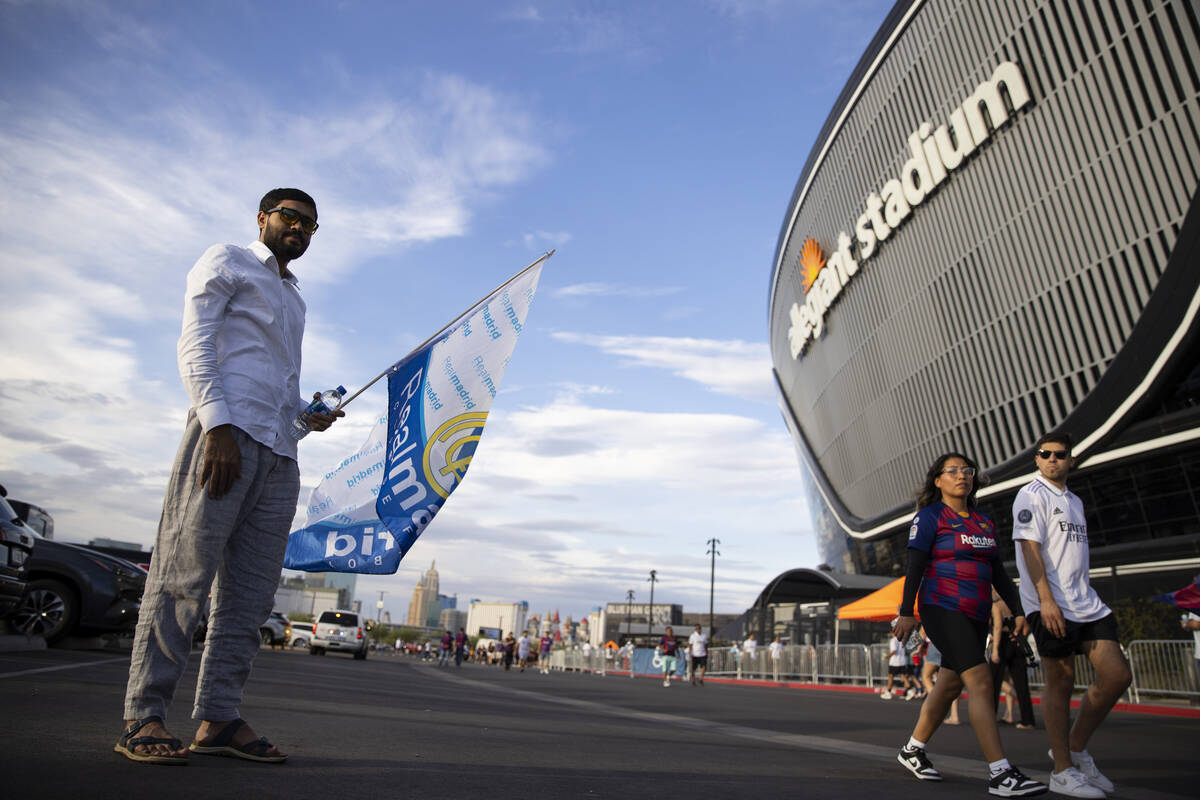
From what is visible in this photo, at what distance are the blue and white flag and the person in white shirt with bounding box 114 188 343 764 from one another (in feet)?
5.36

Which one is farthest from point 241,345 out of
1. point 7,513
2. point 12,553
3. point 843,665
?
point 843,665

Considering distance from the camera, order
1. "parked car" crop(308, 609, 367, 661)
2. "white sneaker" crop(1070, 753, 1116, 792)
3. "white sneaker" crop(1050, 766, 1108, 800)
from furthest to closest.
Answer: "parked car" crop(308, 609, 367, 661) → "white sneaker" crop(1070, 753, 1116, 792) → "white sneaker" crop(1050, 766, 1108, 800)

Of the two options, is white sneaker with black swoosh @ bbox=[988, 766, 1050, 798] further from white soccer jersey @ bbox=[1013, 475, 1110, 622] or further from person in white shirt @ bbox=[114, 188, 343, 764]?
person in white shirt @ bbox=[114, 188, 343, 764]

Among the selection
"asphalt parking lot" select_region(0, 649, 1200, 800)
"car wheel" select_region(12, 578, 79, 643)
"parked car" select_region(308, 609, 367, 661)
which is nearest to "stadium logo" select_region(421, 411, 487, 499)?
"asphalt parking lot" select_region(0, 649, 1200, 800)

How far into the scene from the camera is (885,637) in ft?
91.9

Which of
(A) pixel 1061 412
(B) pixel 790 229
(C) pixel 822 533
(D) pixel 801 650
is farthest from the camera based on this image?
(C) pixel 822 533

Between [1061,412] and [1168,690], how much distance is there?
15977 millimetres

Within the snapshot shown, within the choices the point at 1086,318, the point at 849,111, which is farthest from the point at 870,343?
the point at 1086,318

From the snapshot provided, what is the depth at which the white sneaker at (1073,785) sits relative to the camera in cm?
427

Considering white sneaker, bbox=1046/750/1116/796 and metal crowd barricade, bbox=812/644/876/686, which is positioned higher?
metal crowd barricade, bbox=812/644/876/686

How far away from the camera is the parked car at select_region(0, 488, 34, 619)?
26.8 feet

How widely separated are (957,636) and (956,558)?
1.28 feet

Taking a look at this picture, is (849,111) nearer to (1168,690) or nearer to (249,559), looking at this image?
(1168,690)

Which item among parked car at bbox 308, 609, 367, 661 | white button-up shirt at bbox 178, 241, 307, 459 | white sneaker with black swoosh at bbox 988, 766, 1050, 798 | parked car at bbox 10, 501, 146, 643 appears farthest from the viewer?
parked car at bbox 308, 609, 367, 661
